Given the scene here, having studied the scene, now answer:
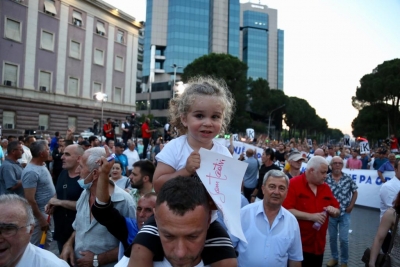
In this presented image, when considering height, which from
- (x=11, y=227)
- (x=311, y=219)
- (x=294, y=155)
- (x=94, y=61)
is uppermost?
(x=94, y=61)

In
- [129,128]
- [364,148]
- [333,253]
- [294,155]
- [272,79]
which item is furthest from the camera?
[272,79]

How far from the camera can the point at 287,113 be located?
3157 inches

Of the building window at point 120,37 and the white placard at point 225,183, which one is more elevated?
the building window at point 120,37

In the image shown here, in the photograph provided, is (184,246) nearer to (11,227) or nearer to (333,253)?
(11,227)

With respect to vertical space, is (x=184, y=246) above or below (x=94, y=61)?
below

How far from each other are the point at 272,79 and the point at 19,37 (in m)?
101

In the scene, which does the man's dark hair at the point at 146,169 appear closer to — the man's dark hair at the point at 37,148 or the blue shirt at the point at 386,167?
the man's dark hair at the point at 37,148

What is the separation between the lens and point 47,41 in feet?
102

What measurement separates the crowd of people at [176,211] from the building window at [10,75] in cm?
Result: 2650

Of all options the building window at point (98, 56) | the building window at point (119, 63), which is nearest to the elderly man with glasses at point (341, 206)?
the building window at point (98, 56)

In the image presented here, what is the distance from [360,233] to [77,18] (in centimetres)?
3360

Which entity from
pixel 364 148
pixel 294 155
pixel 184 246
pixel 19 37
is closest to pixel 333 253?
pixel 294 155

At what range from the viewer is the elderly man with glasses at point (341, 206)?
6.17 meters

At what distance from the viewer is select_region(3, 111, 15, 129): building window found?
91.9 ft
